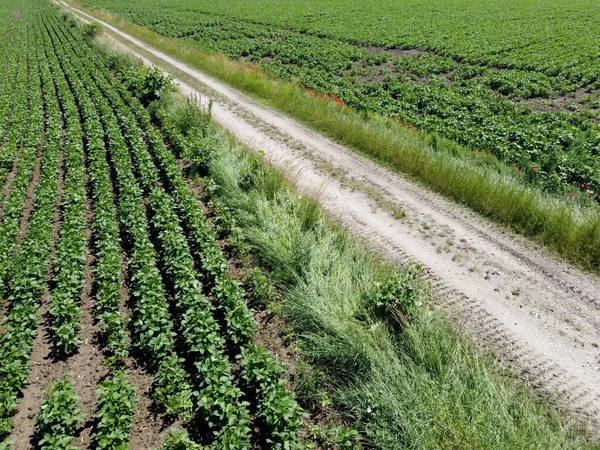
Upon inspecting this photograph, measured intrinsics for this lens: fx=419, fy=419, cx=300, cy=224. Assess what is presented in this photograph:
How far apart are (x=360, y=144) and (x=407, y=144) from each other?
1891mm

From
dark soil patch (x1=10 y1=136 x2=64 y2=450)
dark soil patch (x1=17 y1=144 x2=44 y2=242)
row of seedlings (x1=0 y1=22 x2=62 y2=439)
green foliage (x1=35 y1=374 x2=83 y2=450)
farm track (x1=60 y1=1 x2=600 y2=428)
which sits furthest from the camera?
dark soil patch (x1=17 y1=144 x2=44 y2=242)

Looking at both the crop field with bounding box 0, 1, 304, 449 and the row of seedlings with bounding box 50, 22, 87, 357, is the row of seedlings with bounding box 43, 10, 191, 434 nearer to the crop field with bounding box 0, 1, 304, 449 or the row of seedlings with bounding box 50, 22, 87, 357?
the crop field with bounding box 0, 1, 304, 449

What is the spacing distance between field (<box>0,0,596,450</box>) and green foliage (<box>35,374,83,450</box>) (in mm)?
33

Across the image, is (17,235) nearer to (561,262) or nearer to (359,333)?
(359,333)

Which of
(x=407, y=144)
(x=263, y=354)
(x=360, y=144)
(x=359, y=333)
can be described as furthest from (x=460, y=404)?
(x=360, y=144)

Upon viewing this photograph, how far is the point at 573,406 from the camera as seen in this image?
20.7 ft

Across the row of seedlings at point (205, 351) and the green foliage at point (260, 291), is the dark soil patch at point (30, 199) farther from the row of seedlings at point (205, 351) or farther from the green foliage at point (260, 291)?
the green foliage at point (260, 291)

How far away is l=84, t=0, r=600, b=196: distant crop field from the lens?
15.0 meters

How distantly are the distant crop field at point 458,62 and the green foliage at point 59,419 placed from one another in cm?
1236

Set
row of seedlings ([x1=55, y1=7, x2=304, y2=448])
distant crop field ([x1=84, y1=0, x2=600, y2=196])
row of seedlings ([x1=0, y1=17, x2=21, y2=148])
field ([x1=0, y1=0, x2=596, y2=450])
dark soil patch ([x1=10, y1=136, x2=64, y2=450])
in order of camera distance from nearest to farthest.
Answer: row of seedlings ([x1=55, y1=7, x2=304, y2=448]), field ([x1=0, y1=0, x2=596, y2=450]), dark soil patch ([x1=10, y1=136, x2=64, y2=450]), distant crop field ([x1=84, y1=0, x2=600, y2=196]), row of seedlings ([x1=0, y1=17, x2=21, y2=148])

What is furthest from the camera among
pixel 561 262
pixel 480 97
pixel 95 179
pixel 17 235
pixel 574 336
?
pixel 480 97

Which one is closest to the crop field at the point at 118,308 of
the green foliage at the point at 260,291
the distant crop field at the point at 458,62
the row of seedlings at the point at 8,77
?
the green foliage at the point at 260,291

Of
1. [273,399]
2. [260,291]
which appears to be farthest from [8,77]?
[273,399]

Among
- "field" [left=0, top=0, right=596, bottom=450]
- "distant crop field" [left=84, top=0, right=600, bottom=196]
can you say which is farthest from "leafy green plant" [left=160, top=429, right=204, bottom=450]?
"distant crop field" [left=84, top=0, right=600, bottom=196]
